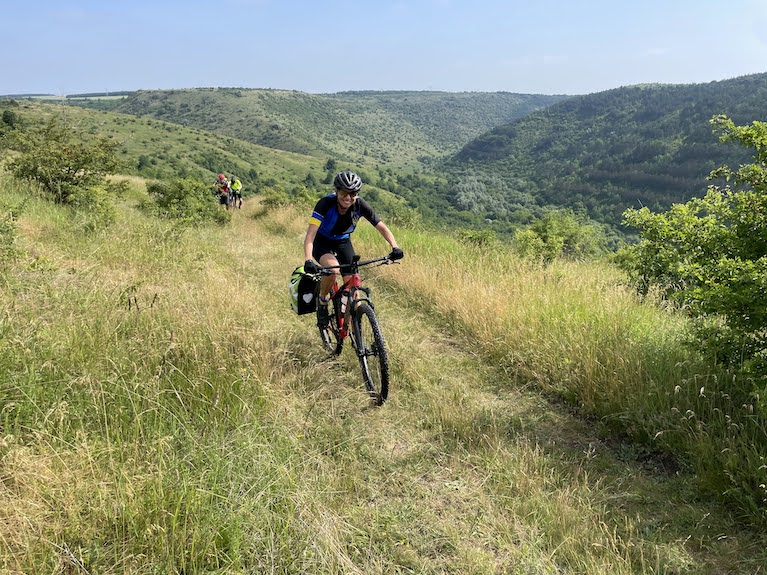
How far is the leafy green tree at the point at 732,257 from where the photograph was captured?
104 inches

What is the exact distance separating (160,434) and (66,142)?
39.9 feet

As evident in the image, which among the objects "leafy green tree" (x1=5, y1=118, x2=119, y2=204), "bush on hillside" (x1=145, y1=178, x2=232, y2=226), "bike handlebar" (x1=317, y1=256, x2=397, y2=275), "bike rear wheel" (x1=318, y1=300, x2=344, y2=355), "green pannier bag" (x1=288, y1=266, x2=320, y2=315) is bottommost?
"bike rear wheel" (x1=318, y1=300, x2=344, y2=355)

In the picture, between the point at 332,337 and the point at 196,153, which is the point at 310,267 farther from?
the point at 196,153

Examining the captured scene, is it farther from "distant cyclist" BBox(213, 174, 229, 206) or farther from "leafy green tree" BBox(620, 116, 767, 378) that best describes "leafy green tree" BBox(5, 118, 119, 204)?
"leafy green tree" BBox(620, 116, 767, 378)

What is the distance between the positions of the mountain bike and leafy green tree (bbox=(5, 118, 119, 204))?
26.1 feet

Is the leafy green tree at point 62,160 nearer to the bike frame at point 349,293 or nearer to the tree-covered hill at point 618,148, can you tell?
the bike frame at point 349,293

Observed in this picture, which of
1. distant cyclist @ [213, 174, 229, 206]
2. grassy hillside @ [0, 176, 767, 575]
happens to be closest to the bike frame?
grassy hillside @ [0, 176, 767, 575]

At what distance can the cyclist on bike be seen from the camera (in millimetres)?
4254

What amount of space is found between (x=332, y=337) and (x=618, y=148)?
151 metres

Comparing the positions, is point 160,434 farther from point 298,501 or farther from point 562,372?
point 562,372

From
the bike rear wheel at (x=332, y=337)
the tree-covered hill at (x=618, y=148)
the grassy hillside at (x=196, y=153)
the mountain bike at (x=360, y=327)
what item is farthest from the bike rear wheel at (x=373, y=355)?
the grassy hillside at (x=196, y=153)

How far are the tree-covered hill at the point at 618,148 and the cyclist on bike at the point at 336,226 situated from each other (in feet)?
244

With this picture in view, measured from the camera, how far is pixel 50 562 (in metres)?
1.72

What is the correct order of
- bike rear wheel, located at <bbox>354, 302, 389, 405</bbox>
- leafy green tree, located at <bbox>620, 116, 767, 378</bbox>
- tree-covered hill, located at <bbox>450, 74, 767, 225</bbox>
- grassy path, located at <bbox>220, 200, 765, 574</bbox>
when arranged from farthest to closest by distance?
tree-covered hill, located at <bbox>450, 74, 767, 225</bbox> < bike rear wheel, located at <bbox>354, 302, 389, 405</bbox> < leafy green tree, located at <bbox>620, 116, 767, 378</bbox> < grassy path, located at <bbox>220, 200, 765, 574</bbox>
